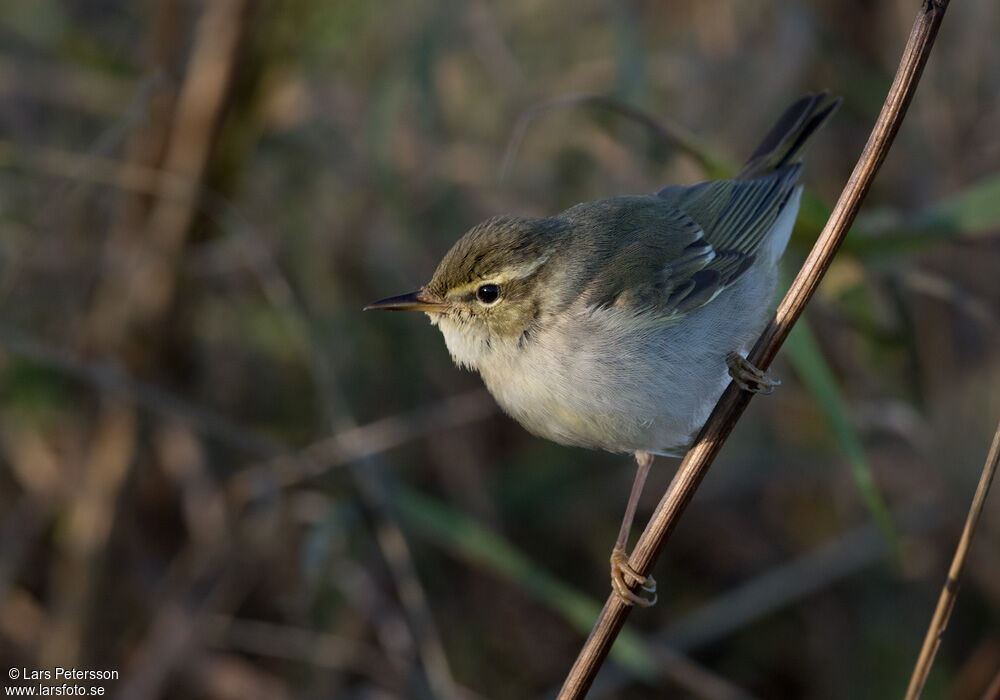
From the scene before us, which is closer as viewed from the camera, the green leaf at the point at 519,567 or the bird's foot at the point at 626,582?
the bird's foot at the point at 626,582

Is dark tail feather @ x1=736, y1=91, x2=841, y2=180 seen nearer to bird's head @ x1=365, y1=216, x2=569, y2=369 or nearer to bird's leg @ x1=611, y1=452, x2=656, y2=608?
bird's head @ x1=365, y1=216, x2=569, y2=369

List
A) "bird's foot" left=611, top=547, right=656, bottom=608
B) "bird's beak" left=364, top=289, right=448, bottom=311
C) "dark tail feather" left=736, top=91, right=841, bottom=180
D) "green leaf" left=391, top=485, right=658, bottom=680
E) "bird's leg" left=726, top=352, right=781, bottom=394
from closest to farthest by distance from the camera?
"bird's leg" left=726, top=352, right=781, bottom=394 → "bird's foot" left=611, top=547, right=656, bottom=608 → "bird's beak" left=364, top=289, right=448, bottom=311 → "dark tail feather" left=736, top=91, right=841, bottom=180 → "green leaf" left=391, top=485, right=658, bottom=680

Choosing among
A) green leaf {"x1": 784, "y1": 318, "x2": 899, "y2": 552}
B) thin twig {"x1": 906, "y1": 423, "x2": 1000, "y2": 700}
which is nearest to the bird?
green leaf {"x1": 784, "y1": 318, "x2": 899, "y2": 552}

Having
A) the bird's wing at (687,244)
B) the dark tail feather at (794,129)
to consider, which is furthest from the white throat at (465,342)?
the dark tail feather at (794,129)

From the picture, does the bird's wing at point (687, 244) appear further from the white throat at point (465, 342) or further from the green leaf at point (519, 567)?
the green leaf at point (519, 567)

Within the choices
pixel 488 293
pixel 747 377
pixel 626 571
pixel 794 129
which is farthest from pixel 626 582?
pixel 794 129

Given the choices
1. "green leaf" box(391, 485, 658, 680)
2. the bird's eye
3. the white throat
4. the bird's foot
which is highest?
the bird's eye

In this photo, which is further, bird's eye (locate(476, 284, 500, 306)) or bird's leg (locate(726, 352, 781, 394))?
bird's eye (locate(476, 284, 500, 306))

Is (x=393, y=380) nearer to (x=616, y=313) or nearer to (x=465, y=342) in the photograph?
(x=465, y=342)
